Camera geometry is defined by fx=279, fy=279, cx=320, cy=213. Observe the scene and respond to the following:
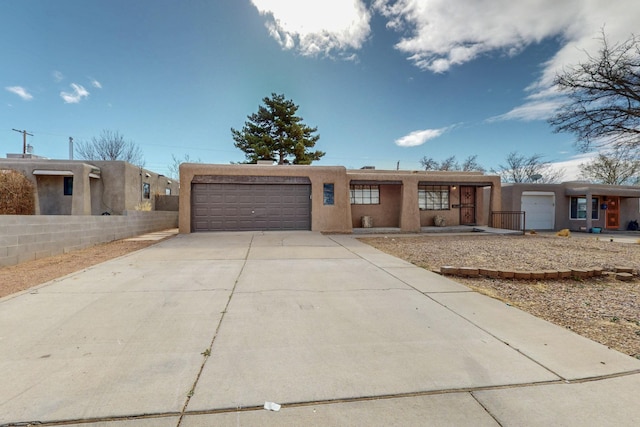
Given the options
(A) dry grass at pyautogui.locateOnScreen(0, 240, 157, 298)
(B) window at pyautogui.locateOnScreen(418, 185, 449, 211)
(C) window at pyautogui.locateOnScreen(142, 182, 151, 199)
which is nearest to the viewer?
(A) dry grass at pyautogui.locateOnScreen(0, 240, 157, 298)

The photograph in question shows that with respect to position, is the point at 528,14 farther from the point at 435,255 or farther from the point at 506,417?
the point at 506,417

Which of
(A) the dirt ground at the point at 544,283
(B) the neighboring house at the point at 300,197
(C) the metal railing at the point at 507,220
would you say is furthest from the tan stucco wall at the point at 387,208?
(A) the dirt ground at the point at 544,283

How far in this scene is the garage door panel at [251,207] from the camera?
13.1 m

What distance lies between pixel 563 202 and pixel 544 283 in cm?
1848

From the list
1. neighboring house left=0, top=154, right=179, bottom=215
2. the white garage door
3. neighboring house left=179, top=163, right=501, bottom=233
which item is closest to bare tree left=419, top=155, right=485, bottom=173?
the white garage door

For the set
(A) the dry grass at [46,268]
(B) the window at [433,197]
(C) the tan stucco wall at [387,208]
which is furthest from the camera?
(B) the window at [433,197]

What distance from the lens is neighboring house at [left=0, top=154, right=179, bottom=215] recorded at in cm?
1600

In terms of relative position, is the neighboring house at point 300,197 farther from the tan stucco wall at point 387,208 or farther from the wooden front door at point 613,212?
the wooden front door at point 613,212

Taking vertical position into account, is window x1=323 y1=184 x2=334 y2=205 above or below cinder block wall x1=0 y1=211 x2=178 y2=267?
above

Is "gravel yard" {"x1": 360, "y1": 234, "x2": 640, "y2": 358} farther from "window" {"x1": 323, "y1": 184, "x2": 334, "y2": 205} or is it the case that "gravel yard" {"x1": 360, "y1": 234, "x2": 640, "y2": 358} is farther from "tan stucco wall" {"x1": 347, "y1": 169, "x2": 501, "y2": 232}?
"tan stucco wall" {"x1": 347, "y1": 169, "x2": 501, "y2": 232}

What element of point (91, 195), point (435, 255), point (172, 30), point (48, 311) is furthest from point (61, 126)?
point (435, 255)

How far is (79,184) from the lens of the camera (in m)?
16.2

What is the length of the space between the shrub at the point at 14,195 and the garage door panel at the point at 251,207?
23.4 feet

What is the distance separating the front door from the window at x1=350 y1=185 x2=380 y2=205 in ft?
17.6
